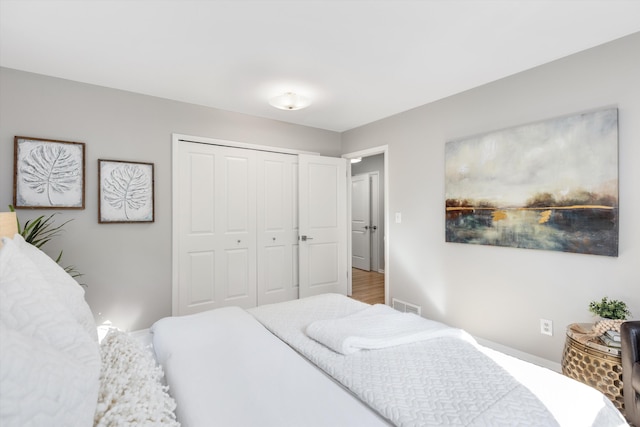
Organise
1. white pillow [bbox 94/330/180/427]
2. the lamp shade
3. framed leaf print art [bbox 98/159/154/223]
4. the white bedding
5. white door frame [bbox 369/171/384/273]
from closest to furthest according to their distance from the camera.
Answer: white pillow [bbox 94/330/180/427] → the white bedding → the lamp shade → framed leaf print art [bbox 98/159/154/223] → white door frame [bbox 369/171/384/273]

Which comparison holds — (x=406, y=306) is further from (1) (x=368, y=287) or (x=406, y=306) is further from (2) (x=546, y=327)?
(1) (x=368, y=287)

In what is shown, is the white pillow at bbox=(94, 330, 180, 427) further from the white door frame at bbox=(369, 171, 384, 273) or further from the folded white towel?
the white door frame at bbox=(369, 171, 384, 273)

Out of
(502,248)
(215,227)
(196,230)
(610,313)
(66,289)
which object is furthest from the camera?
(215,227)

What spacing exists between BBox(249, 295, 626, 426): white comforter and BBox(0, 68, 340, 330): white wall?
2.17 m

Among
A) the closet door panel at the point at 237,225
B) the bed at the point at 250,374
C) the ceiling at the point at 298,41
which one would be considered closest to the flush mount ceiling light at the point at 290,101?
the ceiling at the point at 298,41

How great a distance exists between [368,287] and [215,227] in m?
2.71

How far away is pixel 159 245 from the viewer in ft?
10.3

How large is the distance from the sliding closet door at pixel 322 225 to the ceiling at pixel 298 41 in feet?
4.40

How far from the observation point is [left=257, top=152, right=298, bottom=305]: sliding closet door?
378cm

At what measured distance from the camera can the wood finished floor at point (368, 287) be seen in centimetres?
439

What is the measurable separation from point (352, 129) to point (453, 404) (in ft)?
12.4

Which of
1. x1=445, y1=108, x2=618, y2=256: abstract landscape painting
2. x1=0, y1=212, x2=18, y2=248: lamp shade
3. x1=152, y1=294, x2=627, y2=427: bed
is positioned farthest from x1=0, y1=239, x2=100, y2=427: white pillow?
x1=445, y1=108, x2=618, y2=256: abstract landscape painting

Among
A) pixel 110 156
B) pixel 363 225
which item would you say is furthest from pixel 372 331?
pixel 363 225

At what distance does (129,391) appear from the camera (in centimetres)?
86
